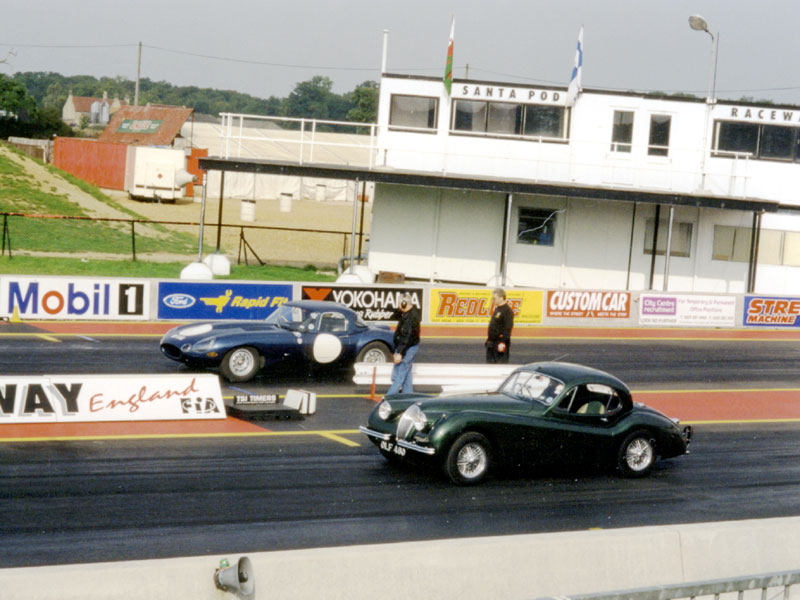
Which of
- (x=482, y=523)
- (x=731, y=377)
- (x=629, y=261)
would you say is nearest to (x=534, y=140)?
(x=629, y=261)

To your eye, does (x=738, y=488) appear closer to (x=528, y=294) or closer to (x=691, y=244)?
(x=528, y=294)

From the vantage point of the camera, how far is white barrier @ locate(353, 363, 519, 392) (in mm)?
17531

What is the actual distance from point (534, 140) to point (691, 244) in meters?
6.49

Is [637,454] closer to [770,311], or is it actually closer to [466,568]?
[466,568]

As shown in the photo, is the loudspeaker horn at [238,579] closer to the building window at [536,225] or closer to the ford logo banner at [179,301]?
the ford logo banner at [179,301]

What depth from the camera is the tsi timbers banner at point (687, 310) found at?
2973 cm

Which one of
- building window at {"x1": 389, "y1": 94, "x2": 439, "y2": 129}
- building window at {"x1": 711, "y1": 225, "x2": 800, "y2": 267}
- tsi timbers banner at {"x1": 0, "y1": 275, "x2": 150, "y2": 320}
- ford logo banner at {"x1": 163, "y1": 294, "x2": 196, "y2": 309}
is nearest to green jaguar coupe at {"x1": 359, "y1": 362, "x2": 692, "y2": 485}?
ford logo banner at {"x1": 163, "y1": 294, "x2": 196, "y2": 309}

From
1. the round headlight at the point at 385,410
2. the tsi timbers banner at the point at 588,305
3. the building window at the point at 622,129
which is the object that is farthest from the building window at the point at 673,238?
the round headlight at the point at 385,410

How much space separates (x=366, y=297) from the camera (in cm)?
2619

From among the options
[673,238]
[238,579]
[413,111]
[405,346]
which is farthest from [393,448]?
[673,238]

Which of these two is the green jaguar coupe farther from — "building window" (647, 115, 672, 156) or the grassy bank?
the grassy bank

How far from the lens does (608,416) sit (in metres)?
13.2

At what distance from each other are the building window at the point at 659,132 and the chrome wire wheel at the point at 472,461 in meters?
22.7

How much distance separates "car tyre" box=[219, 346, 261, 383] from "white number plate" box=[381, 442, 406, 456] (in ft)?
17.8
